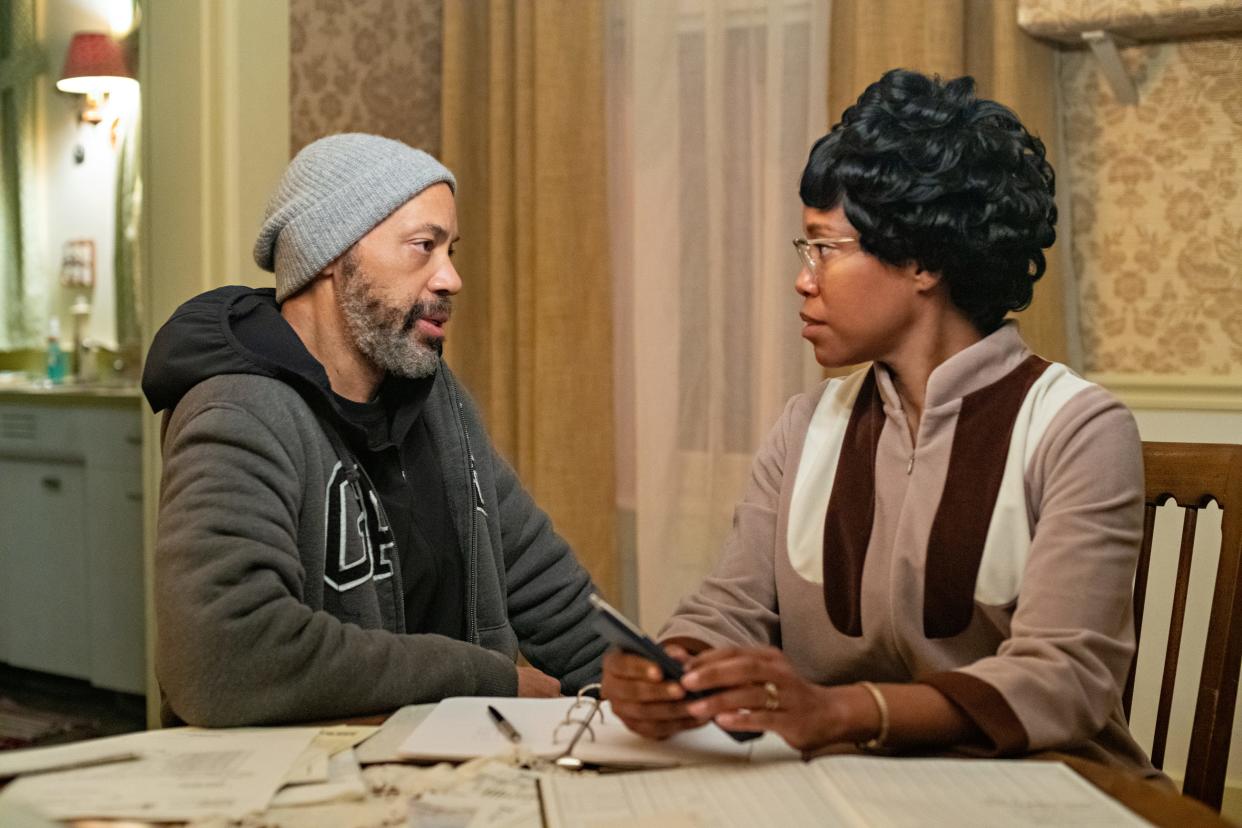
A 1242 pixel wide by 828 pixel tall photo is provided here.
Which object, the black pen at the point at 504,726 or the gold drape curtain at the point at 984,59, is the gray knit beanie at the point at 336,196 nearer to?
the black pen at the point at 504,726

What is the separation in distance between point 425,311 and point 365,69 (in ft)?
5.41

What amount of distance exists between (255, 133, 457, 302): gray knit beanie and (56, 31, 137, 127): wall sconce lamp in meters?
3.15

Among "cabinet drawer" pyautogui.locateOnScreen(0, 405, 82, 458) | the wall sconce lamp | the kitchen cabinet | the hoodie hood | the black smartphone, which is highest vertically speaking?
the wall sconce lamp

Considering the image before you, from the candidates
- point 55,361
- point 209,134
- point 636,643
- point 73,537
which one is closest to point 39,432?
point 73,537

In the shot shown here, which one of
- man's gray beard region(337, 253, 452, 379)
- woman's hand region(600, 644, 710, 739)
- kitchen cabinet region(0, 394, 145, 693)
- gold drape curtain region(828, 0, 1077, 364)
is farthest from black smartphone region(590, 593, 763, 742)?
kitchen cabinet region(0, 394, 145, 693)

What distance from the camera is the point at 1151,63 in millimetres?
2520

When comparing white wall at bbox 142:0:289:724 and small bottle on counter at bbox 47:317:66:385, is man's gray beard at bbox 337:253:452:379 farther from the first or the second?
small bottle on counter at bbox 47:317:66:385

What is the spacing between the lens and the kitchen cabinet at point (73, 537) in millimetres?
3768

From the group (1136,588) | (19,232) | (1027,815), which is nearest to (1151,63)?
(1136,588)

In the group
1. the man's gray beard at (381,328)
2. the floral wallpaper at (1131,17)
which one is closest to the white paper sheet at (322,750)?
the man's gray beard at (381,328)

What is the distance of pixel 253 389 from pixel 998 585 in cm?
90

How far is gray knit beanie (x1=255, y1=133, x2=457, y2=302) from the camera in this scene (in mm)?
1733

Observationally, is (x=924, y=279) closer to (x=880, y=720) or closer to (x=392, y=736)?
(x=880, y=720)

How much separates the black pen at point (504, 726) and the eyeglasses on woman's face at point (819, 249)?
26.4 inches
